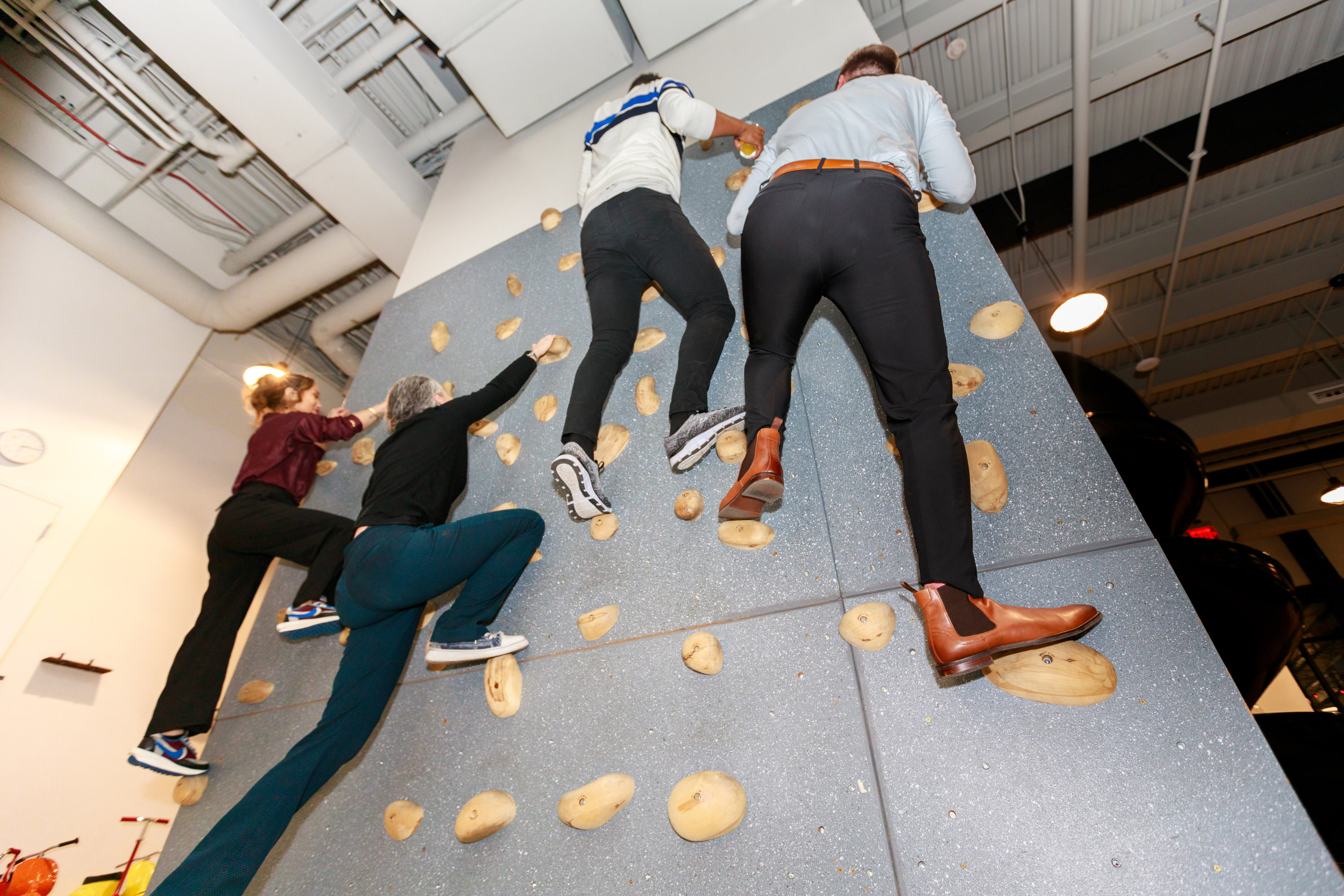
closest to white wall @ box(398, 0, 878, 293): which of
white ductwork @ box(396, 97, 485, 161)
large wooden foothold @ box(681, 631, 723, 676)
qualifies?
white ductwork @ box(396, 97, 485, 161)

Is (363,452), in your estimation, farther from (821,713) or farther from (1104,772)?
(1104,772)

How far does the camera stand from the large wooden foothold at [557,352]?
6.07 feet

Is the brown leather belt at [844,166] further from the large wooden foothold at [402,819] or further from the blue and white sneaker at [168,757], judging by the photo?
the blue and white sneaker at [168,757]

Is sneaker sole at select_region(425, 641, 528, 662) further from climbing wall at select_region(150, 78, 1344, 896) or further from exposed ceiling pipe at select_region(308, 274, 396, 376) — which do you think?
exposed ceiling pipe at select_region(308, 274, 396, 376)

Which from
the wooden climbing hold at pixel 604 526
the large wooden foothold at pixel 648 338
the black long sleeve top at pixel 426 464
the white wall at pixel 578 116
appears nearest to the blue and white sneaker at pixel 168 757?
the black long sleeve top at pixel 426 464

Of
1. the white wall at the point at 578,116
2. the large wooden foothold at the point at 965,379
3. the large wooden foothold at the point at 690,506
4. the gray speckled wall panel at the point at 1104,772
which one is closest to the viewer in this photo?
the gray speckled wall panel at the point at 1104,772

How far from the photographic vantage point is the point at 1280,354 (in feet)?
17.6

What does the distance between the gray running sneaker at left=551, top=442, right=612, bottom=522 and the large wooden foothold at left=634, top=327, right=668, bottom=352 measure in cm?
42

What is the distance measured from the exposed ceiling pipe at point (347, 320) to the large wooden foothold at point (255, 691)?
9.40 feet

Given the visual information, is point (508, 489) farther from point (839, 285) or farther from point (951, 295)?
point (951, 295)

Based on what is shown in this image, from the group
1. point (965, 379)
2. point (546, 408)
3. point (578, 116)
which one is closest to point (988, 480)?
point (965, 379)

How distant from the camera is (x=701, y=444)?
4.25 feet

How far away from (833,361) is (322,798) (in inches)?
62.6

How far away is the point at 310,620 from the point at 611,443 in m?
1.02
